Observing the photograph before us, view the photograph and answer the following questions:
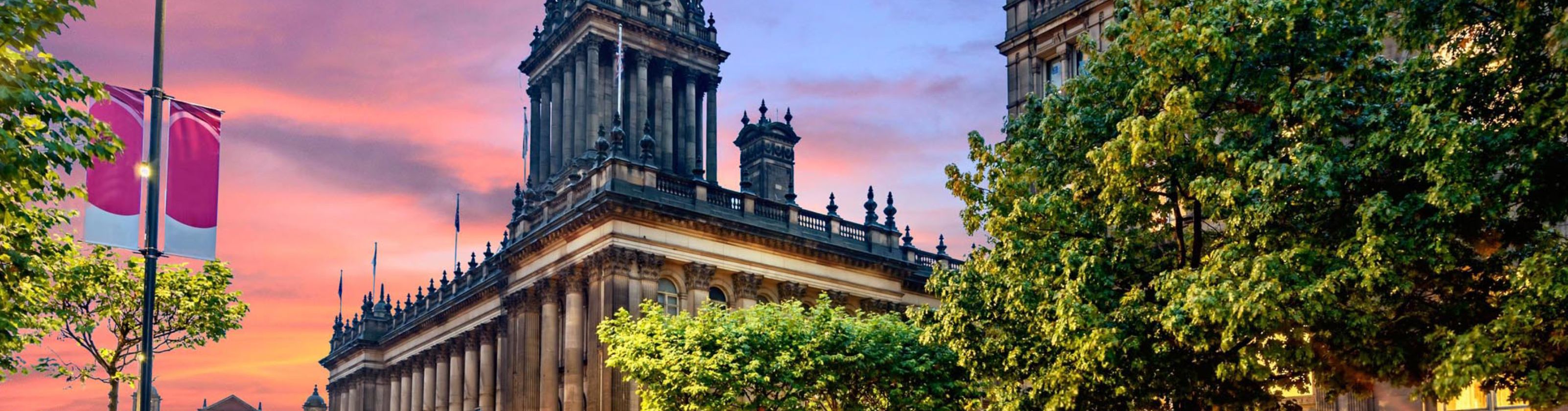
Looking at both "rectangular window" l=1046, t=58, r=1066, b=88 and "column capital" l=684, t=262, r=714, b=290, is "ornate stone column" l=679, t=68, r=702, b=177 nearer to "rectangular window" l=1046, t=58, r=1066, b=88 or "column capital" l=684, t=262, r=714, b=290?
"column capital" l=684, t=262, r=714, b=290

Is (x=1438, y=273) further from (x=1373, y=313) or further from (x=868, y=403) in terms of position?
(x=868, y=403)

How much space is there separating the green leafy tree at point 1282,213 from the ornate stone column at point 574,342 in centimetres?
2438

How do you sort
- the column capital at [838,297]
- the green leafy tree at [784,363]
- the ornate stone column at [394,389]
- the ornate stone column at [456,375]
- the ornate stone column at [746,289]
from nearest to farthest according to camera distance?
the green leafy tree at [784,363], the ornate stone column at [746,289], the column capital at [838,297], the ornate stone column at [456,375], the ornate stone column at [394,389]

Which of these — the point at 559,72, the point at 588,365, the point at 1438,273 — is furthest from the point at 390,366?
the point at 1438,273

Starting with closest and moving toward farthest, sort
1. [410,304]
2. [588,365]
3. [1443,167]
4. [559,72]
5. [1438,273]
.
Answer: [1443,167] < [1438,273] < [588,365] < [559,72] < [410,304]

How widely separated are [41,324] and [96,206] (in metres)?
17.0

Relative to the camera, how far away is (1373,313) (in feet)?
68.2

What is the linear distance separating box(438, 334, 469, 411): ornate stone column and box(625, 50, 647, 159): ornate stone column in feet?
47.5

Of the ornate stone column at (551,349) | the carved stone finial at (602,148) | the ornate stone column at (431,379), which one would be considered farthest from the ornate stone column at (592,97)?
the ornate stone column at (431,379)

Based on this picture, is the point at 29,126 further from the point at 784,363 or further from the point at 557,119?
the point at 557,119

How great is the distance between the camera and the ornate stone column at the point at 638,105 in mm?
64188

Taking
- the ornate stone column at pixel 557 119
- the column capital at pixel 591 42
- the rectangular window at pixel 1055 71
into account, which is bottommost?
the rectangular window at pixel 1055 71

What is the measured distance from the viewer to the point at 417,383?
79.1m

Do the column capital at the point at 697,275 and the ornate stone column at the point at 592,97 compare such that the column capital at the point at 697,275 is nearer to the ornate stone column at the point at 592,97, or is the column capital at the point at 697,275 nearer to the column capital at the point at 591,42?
the ornate stone column at the point at 592,97
